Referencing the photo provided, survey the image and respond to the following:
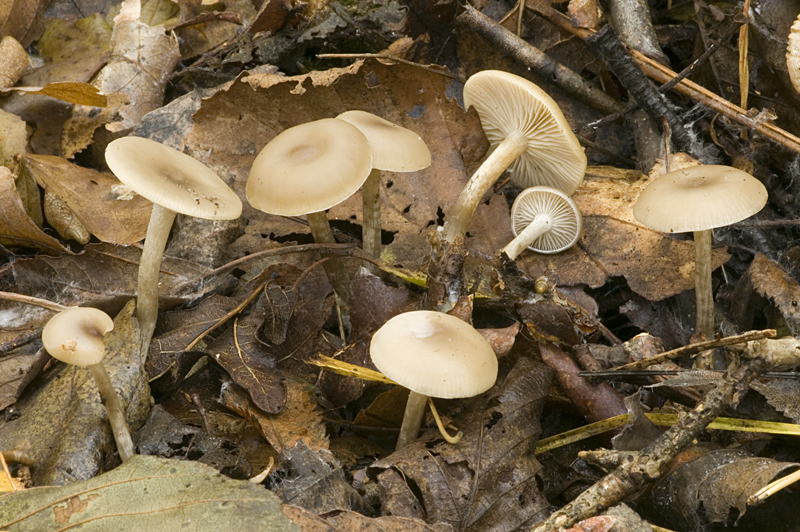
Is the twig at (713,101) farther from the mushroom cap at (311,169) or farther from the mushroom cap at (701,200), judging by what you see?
the mushroom cap at (311,169)

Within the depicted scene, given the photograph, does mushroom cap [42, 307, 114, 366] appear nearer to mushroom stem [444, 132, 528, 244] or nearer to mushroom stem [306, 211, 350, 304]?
mushroom stem [306, 211, 350, 304]

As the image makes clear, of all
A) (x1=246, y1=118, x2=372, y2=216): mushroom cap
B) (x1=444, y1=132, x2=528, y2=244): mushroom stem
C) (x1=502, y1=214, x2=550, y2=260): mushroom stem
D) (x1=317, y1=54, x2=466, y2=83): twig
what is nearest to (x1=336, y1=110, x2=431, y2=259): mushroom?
(x1=246, y1=118, x2=372, y2=216): mushroom cap

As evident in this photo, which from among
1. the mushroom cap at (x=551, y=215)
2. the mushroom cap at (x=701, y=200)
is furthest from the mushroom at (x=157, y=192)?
the mushroom cap at (x=701, y=200)

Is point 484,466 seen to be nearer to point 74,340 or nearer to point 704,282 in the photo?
point 704,282

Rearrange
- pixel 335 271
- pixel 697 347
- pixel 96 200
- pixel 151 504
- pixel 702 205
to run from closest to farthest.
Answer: pixel 151 504 → pixel 697 347 → pixel 702 205 → pixel 335 271 → pixel 96 200

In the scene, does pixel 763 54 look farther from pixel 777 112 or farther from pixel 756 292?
pixel 756 292

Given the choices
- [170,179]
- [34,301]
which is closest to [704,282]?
[170,179]
